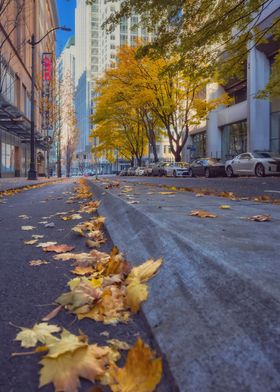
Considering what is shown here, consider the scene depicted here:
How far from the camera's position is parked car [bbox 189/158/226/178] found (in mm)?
27844

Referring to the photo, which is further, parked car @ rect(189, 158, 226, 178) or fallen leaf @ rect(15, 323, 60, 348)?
parked car @ rect(189, 158, 226, 178)

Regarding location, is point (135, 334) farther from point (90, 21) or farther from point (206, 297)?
point (90, 21)

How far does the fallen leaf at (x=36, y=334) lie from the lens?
Result: 1.63 m

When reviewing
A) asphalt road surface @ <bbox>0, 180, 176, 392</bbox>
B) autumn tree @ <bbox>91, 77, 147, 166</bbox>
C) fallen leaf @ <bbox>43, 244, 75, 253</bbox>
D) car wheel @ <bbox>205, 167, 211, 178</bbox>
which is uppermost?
autumn tree @ <bbox>91, 77, 147, 166</bbox>

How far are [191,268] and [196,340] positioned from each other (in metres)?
0.54

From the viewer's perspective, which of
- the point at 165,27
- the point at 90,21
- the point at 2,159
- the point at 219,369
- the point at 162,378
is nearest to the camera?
the point at 219,369

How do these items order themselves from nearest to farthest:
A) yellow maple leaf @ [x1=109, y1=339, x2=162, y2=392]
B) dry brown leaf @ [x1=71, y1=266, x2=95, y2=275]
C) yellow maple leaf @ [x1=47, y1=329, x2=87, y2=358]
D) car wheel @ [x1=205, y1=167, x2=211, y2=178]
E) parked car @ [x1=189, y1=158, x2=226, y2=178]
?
yellow maple leaf @ [x1=109, y1=339, x2=162, y2=392], yellow maple leaf @ [x1=47, y1=329, x2=87, y2=358], dry brown leaf @ [x1=71, y1=266, x2=95, y2=275], parked car @ [x1=189, y1=158, x2=226, y2=178], car wheel @ [x1=205, y1=167, x2=211, y2=178]

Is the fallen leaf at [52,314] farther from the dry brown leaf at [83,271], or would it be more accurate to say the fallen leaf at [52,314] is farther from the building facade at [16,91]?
the building facade at [16,91]

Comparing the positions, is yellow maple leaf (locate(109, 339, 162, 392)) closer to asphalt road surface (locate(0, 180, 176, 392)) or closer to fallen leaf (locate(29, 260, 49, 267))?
asphalt road surface (locate(0, 180, 176, 392))

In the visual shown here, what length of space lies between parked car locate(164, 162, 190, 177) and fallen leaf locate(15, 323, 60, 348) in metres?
31.8

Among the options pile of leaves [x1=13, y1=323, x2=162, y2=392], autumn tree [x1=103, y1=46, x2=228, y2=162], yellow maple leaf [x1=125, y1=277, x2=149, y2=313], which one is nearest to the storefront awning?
autumn tree [x1=103, y1=46, x2=228, y2=162]

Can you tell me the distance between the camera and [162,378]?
127cm

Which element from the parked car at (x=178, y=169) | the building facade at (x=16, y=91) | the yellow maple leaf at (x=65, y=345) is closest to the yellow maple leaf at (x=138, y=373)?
the yellow maple leaf at (x=65, y=345)

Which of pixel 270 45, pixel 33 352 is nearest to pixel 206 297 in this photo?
pixel 33 352
